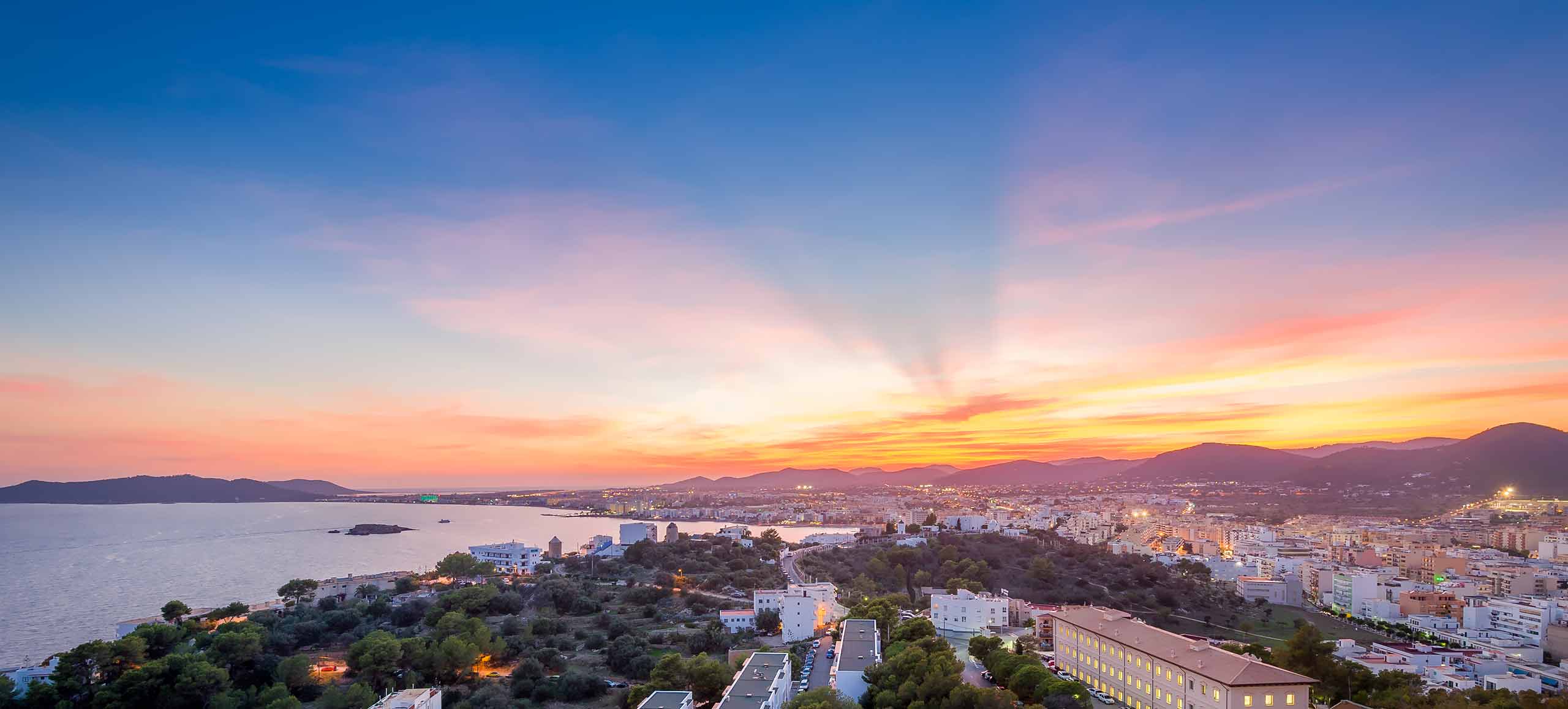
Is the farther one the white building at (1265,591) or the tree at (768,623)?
the white building at (1265,591)

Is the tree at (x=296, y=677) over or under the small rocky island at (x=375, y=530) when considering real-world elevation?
over

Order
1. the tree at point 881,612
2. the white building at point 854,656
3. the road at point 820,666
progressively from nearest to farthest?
1. the white building at point 854,656
2. the road at point 820,666
3. the tree at point 881,612

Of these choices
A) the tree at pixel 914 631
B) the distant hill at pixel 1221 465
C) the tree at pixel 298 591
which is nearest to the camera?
the tree at pixel 914 631

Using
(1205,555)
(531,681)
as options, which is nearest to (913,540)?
(1205,555)

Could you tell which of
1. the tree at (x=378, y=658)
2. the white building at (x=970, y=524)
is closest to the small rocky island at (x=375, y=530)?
the white building at (x=970, y=524)

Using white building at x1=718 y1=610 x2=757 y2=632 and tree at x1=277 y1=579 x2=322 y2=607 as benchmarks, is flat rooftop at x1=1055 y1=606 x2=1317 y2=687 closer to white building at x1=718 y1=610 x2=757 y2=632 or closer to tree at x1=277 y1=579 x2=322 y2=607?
white building at x1=718 y1=610 x2=757 y2=632

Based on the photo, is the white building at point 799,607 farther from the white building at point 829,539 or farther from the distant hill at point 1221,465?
the distant hill at point 1221,465

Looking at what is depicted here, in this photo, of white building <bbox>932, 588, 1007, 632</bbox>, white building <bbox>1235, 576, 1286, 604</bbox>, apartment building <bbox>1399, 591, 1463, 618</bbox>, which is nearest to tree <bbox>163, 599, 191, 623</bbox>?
white building <bbox>932, 588, 1007, 632</bbox>
